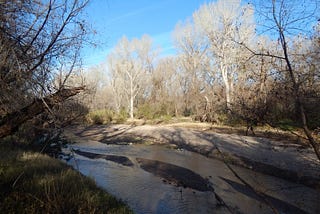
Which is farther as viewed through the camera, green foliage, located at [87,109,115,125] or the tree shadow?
green foliage, located at [87,109,115,125]

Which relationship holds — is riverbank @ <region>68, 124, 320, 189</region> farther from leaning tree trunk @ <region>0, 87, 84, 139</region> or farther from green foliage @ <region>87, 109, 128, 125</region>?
green foliage @ <region>87, 109, 128, 125</region>

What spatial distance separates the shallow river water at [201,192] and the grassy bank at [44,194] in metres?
0.80

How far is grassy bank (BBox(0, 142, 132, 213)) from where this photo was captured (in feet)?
15.4

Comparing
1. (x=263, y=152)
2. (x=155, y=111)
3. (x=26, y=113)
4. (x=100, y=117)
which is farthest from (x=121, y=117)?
(x=26, y=113)

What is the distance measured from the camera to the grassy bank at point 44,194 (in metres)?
4.68

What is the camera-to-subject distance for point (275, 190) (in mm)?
8258

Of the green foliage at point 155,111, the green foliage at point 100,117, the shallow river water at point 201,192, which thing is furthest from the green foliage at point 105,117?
the shallow river water at point 201,192

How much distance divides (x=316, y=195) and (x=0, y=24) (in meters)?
9.27

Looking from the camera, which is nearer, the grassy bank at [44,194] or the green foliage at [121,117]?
the grassy bank at [44,194]

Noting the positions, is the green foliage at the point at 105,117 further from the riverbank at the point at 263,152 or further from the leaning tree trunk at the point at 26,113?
the leaning tree trunk at the point at 26,113

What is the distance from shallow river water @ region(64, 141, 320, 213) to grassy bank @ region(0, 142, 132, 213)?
80 cm

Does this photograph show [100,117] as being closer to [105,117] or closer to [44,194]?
[105,117]

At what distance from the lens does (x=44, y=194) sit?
5.37 m

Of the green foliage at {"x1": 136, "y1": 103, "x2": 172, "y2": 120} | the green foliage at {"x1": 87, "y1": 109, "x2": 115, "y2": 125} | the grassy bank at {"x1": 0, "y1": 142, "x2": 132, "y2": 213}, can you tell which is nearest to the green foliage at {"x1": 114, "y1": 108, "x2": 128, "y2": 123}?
the green foliage at {"x1": 87, "y1": 109, "x2": 115, "y2": 125}
